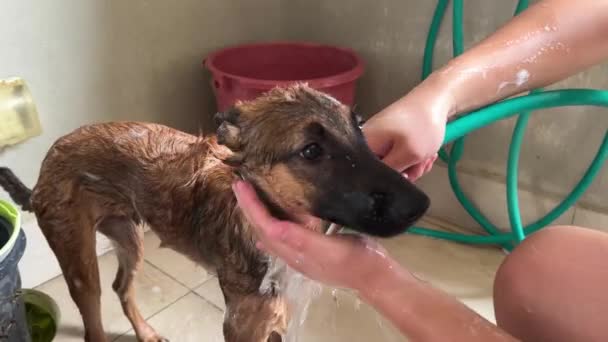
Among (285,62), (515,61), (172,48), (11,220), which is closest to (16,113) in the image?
(11,220)

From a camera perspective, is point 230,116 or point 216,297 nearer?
point 230,116

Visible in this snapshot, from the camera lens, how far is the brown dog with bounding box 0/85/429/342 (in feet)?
3.32

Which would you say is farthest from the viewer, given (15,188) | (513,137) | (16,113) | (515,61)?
(513,137)

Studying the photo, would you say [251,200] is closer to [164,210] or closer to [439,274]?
[164,210]

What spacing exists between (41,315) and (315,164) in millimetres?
1262

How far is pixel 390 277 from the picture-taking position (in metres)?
0.97

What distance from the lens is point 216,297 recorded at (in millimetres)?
2000

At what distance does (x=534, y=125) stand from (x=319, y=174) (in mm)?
1404

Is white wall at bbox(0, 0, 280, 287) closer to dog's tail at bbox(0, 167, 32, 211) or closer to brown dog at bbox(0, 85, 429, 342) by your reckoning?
dog's tail at bbox(0, 167, 32, 211)

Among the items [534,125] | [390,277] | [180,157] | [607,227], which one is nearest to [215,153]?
[180,157]

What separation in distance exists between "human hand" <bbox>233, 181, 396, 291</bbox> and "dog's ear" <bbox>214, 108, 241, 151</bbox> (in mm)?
164

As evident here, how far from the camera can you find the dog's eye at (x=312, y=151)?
1.01 metres

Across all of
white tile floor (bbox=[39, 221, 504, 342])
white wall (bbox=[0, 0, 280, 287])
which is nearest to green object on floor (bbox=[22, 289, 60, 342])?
white tile floor (bbox=[39, 221, 504, 342])

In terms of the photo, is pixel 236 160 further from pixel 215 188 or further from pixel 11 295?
pixel 11 295
